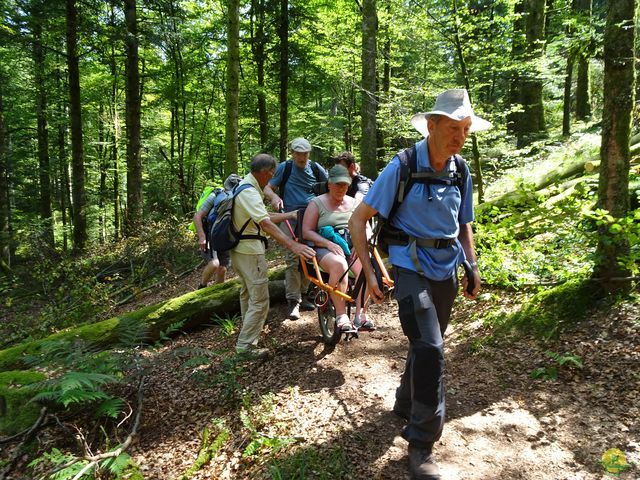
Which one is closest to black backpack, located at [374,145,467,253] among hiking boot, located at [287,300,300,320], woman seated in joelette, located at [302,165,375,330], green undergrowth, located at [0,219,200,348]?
woman seated in joelette, located at [302,165,375,330]

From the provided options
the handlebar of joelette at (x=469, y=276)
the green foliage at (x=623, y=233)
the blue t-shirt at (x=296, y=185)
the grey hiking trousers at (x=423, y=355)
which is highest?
the blue t-shirt at (x=296, y=185)

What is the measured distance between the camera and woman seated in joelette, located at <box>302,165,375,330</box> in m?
4.81

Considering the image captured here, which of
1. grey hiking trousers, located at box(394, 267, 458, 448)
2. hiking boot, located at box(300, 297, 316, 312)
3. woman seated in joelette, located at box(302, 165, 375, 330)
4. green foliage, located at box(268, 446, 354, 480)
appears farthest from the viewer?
hiking boot, located at box(300, 297, 316, 312)

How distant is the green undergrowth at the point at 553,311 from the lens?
434 cm

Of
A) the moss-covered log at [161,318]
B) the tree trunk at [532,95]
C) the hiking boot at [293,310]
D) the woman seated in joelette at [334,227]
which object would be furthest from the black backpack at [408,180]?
the tree trunk at [532,95]

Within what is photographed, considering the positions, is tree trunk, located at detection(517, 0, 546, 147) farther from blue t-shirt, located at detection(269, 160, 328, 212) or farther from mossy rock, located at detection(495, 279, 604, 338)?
mossy rock, located at detection(495, 279, 604, 338)

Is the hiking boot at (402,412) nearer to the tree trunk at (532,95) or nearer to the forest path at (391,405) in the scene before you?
the forest path at (391,405)

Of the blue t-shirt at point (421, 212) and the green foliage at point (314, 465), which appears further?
the green foliage at point (314, 465)

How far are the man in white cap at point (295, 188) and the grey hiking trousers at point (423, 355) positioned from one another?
11.9ft

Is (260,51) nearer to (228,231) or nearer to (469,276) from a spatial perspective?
(228,231)

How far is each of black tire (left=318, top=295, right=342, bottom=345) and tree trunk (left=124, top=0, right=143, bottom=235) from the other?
9060 mm

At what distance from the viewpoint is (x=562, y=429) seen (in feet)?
10.6

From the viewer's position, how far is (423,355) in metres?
2.71

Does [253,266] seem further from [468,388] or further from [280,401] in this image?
[468,388]
